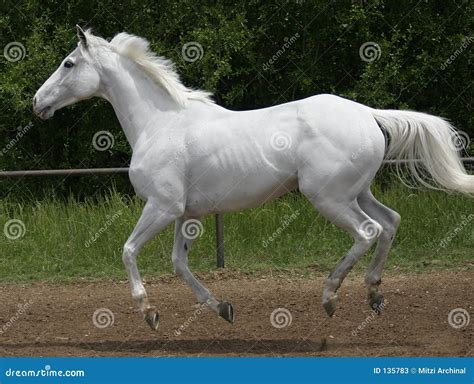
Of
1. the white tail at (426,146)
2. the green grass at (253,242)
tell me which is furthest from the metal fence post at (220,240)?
the white tail at (426,146)

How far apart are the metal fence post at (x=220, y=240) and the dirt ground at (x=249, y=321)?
0.44 meters

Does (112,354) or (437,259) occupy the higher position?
(437,259)

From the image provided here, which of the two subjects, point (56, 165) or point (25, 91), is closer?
point (25, 91)

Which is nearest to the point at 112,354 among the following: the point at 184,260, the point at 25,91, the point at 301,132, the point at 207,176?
the point at 184,260

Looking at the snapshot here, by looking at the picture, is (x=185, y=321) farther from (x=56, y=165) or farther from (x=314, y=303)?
(x=56, y=165)

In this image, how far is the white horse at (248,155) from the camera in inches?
270

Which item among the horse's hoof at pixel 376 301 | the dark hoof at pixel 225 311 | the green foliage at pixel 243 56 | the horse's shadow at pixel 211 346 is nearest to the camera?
the horse's shadow at pixel 211 346

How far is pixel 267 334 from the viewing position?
7316 millimetres

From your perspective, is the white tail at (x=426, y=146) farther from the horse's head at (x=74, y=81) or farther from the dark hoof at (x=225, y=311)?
the horse's head at (x=74, y=81)

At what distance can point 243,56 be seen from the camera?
14.2 m

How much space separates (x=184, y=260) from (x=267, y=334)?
0.81 m

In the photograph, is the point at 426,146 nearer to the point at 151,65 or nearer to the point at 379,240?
the point at 379,240

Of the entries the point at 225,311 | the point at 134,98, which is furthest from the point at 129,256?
the point at 134,98

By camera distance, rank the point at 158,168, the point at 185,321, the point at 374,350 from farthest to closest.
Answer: the point at 185,321, the point at 158,168, the point at 374,350
